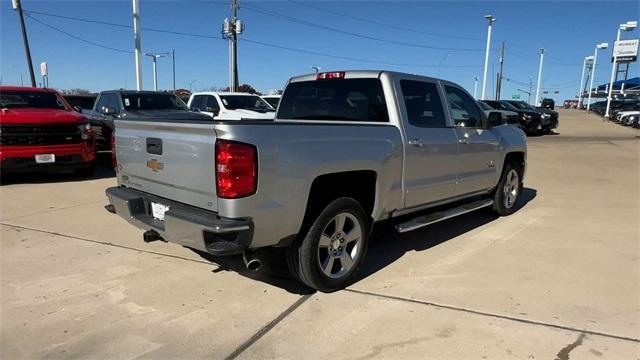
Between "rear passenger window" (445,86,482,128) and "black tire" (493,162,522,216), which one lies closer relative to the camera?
"rear passenger window" (445,86,482,128)

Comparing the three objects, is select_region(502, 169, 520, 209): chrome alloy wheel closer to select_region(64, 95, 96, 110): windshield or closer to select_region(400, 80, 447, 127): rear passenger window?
select_region(400, 80, 447, 127): rear passenger window

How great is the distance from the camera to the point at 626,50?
41.8m

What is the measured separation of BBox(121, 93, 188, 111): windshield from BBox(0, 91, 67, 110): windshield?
4.61 feet

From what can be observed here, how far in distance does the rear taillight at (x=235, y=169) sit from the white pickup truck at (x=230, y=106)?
413 inches

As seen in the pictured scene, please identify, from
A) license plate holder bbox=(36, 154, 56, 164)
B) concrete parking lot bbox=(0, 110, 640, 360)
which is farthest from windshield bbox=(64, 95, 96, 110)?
concrete parking lot bbox=(0, 110, 640, 360)

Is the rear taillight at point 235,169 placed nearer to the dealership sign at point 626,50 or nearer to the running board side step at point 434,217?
the running board side step at point 434,217

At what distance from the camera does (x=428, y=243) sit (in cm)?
561

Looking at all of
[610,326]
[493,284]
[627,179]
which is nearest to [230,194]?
[493,284]

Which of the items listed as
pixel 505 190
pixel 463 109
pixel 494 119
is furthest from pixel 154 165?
pixel 505 190

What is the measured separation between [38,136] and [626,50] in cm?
4645

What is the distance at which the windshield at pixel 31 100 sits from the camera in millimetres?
9555

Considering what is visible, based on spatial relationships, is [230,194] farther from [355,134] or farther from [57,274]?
[57,274]

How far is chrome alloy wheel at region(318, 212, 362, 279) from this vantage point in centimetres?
410

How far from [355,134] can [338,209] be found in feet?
2.08
